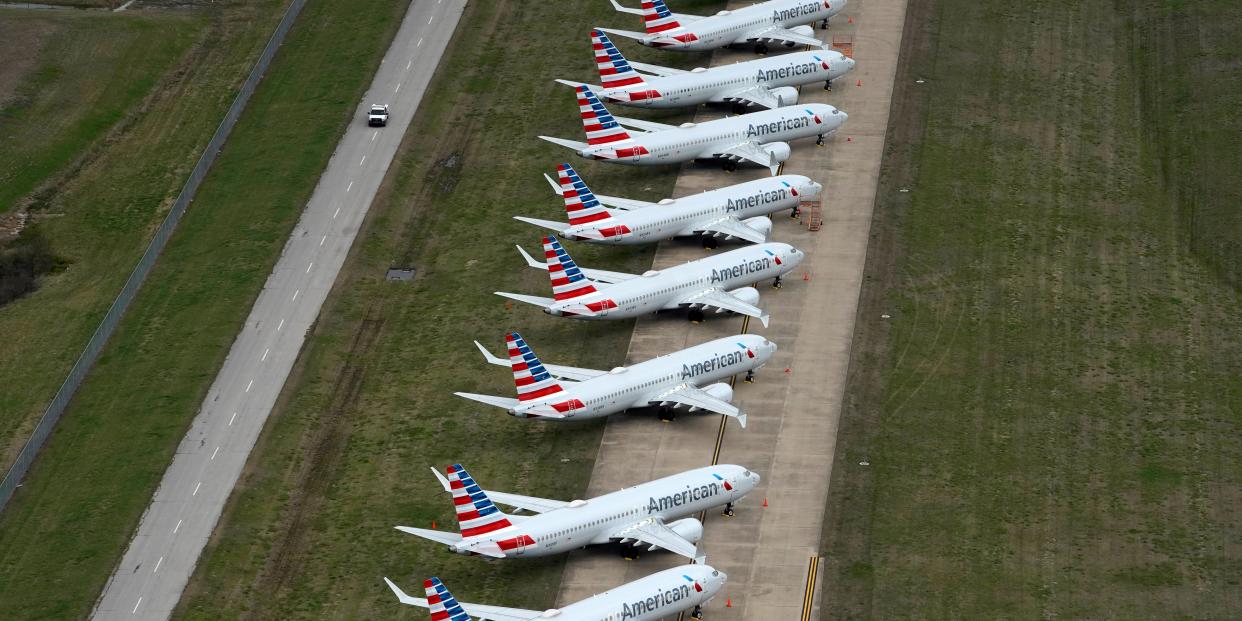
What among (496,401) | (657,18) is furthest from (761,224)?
(657,18)

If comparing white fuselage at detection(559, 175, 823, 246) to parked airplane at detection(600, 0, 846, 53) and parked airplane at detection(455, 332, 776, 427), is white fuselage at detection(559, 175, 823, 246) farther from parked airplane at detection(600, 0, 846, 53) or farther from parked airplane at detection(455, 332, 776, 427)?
parked airplane at detection(600, 0, 846, 53)

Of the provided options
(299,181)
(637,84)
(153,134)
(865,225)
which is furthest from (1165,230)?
(153,134)

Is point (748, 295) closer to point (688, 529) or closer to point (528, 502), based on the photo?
point (688, 529)

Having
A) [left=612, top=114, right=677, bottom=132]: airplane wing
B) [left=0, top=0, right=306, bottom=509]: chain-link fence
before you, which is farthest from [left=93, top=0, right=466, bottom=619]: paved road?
[left=612, top=114, right=677, bottom=132]: airplane wing

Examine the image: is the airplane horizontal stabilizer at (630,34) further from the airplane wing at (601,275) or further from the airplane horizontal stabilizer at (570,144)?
the airplane wing at (601,275)

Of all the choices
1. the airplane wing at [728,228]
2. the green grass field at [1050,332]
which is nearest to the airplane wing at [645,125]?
the airplane wing at [728,228]

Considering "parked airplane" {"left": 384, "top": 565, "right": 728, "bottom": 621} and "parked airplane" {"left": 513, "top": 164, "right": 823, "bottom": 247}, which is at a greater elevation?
"parked airplane" {"left": 513, "top": 164, "right": 823, "bottom": 247}

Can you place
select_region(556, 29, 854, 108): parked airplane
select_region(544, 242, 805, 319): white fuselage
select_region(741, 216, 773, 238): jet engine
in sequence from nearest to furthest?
select_region(544, 242, 805, 319): white fuselage < select_region(741, 216, 773, 238): jet engine < select_region(556, 29, 854, 108): parked airplane
